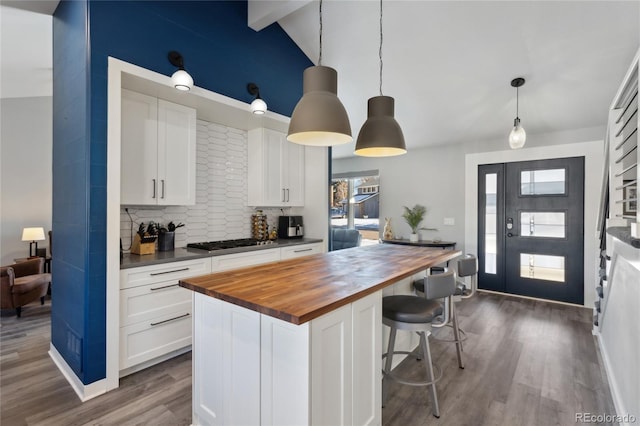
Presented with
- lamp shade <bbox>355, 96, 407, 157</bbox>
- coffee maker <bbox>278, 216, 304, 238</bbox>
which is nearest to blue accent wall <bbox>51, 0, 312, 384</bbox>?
lamp shade <bbox>355, 96, 407, 157</bbox>

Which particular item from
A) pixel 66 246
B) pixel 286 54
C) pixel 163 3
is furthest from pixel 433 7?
pixel 66 246

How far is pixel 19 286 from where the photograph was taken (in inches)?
144

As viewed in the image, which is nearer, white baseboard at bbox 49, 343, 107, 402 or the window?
white baseboard at bbox 49, 343, 107, 402

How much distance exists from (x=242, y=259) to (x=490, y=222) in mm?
3916

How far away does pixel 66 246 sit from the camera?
248 centimetres

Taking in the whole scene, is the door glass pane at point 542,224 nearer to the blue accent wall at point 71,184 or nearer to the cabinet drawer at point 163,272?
the cabinet drawer at point 163,272

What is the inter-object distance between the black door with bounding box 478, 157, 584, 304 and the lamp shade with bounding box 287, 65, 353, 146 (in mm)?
3786

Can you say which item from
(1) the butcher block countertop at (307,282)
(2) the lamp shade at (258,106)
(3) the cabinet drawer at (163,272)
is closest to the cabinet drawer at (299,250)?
(3) the cabinet drawer at (163,272)

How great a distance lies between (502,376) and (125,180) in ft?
11.4

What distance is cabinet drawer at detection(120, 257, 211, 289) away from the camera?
235cm

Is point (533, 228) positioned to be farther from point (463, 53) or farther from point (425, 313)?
point (425, 313)

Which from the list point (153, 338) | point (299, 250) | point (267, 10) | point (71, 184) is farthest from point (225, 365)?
point (267, 10)

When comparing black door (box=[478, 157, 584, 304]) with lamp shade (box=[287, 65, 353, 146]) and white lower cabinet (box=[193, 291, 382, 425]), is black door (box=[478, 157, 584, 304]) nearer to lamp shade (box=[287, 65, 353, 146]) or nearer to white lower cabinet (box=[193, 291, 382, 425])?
Result: lamp shade (box=[287, 65, 353, 146])

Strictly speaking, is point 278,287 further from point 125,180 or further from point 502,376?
Result: point 502,376
